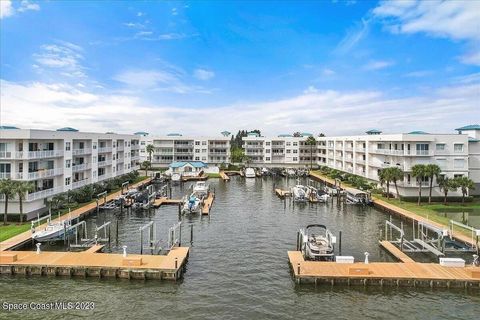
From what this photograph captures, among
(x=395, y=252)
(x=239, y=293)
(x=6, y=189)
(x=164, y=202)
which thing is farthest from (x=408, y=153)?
(x=6, y=189)

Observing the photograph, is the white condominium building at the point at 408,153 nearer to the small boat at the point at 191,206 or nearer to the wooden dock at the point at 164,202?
the small boat at the point at 191,206

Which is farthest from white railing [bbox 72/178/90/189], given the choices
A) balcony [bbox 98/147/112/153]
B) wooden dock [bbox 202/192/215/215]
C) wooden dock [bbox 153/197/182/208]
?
wooden dock [bbox 202/192/215/215]

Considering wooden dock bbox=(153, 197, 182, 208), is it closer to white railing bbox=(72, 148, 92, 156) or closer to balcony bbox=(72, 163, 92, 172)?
balcony bbox=(72, 163, 92, 172)

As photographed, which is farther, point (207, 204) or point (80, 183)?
point (80, 183)

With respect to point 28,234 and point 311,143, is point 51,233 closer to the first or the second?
point 28,234

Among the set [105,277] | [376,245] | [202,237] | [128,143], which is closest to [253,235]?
[202,237]
